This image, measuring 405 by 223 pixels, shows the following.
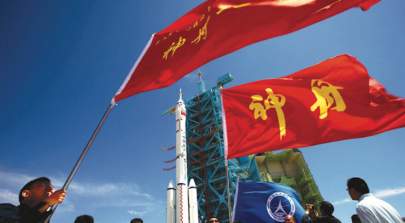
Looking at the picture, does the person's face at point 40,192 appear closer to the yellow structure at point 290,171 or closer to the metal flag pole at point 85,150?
the metal flag pole at point 85,150

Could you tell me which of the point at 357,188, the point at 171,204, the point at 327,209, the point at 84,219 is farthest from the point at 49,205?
the point at 171,204

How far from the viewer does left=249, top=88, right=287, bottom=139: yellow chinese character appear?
6.45m

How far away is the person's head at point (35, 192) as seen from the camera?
9.64ft

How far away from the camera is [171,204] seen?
3094 centimetres

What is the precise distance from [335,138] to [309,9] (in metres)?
2.48

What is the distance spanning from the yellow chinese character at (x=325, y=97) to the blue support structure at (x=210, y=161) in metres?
28.1

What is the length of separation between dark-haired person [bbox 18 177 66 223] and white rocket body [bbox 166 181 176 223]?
91.9 feet

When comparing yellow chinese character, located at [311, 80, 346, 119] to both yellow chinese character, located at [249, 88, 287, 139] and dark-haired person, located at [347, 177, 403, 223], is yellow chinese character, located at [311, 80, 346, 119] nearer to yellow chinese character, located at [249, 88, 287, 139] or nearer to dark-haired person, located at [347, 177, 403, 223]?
yellow chinese character, located at [249, 88, 287, 139]

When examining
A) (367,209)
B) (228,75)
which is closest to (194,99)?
(228,75)

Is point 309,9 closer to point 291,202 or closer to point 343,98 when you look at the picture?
point 343,98

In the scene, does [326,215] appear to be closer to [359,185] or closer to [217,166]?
[359,185]

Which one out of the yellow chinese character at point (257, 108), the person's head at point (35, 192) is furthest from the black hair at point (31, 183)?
the yellow chinese character at point (257, 108)

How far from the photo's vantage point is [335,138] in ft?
18.6

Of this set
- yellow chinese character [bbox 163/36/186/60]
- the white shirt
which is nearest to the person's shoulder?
yellow chinese character [bbox 163/36/186/60]
